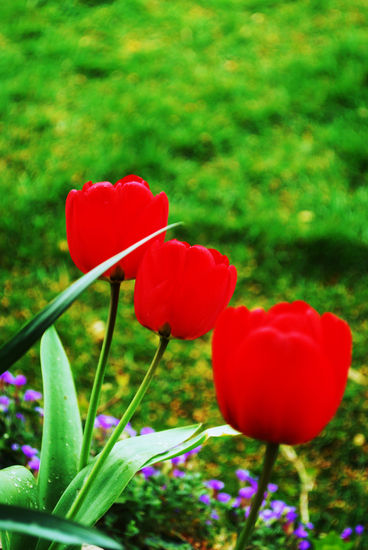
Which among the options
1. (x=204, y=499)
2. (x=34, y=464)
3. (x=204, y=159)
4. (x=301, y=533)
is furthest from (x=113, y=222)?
(x=204, y=159)

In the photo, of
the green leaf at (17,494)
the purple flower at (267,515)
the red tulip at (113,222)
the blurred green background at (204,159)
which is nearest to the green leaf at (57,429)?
the green leaf at (17,494)

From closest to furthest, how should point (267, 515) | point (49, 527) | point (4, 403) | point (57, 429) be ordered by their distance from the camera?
1. point (49, 527)
2. point (57, 429)
3. point (267, 515)
4. point (4, 403)

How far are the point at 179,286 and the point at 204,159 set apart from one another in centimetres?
246

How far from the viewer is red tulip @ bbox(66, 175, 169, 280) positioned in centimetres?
82

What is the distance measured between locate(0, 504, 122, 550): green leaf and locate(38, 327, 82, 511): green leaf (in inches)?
13.1

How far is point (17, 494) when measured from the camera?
2.86 feet

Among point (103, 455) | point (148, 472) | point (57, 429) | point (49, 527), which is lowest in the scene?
point (148, 472)

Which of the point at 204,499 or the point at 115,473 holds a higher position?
the point at 115,473

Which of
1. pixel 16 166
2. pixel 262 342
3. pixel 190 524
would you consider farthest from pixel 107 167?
pixel 262 342

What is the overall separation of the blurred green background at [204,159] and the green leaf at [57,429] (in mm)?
794

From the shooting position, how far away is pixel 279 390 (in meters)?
0.62

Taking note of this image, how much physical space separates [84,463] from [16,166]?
2.31m

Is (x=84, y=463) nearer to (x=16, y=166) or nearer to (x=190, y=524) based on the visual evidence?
(x=190, y=524)

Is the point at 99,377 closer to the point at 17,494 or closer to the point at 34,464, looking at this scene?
the point at 17,494
